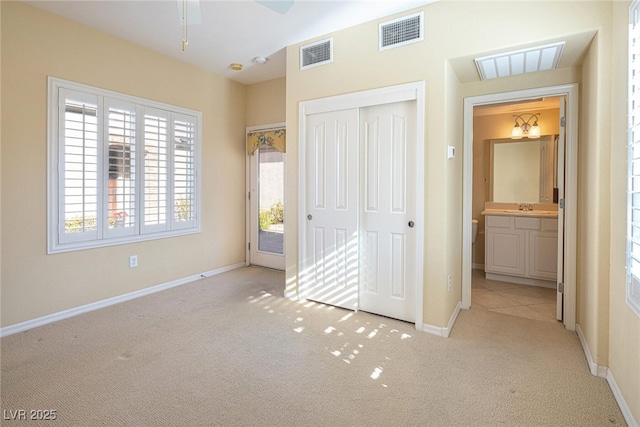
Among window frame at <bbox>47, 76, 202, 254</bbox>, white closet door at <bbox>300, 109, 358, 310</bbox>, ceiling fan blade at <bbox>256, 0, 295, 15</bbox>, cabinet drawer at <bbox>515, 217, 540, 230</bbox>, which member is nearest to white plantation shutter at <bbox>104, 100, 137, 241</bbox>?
window frame at <bbox>47, 76, 202, 254</bbox>

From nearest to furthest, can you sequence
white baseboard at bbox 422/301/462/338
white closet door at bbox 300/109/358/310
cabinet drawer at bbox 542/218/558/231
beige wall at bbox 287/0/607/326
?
beige wall at bbox 287/0/607/326 → white baseboard at bbox 422/301/462/338 → white closet door at bbox 300/109/358/310 → cabinet drawer at bbox 542/218/558/231

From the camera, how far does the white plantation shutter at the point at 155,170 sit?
3.80 meters

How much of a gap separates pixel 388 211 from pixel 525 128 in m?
3.11

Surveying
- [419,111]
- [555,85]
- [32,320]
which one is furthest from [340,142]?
[32,320]

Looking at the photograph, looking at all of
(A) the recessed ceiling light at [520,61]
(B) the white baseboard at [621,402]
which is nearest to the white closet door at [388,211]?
(A) the recessed ceiling light at [520,61]

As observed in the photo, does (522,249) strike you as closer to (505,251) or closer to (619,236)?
(505,251)

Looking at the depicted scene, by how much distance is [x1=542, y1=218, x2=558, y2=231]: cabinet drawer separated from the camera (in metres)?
4.09

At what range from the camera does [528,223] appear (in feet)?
14.0

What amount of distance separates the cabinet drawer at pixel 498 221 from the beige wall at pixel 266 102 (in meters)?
3.18

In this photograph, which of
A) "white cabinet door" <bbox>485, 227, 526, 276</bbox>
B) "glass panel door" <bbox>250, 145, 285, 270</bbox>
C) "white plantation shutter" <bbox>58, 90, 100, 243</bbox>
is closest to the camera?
"white plantation shutter" <bbox>58, 90, 100, 243</bbox>

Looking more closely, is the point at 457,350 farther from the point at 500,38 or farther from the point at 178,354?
the point at 500,38

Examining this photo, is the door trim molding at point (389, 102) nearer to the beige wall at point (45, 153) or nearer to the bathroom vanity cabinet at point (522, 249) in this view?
the beige wall at point (45, 153)

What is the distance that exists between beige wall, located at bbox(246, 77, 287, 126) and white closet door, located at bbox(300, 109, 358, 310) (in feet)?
4.83

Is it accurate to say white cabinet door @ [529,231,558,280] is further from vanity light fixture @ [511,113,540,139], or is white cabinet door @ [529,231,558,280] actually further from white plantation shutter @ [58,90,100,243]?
white plantation shutter @ [58,90,100,243]
